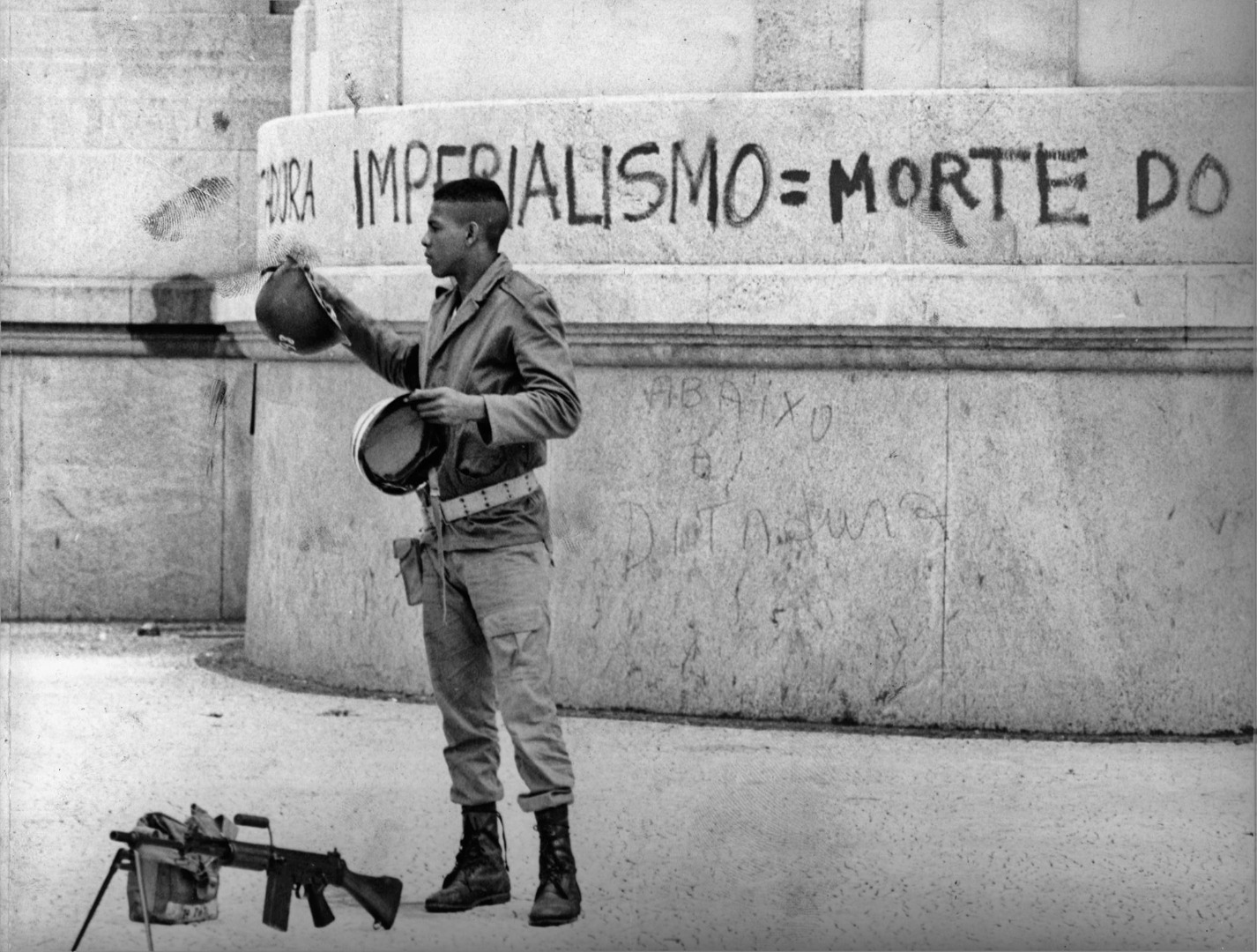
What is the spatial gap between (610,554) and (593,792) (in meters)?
1.43

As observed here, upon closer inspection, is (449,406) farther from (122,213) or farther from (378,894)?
(122,213)

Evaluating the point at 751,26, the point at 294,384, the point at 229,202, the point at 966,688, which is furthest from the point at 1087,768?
the point at 229,202

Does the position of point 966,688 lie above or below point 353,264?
below

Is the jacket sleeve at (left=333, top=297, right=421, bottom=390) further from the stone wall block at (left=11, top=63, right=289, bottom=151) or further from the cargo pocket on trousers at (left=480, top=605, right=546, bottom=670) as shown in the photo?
the stone wall block at (left=11, top=63, right=289, bottom=151)

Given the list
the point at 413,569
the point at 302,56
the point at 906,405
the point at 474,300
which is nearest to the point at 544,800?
the point at 413,569

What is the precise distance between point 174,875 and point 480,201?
1904 mm

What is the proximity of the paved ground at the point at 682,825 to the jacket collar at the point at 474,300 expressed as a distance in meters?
1.45

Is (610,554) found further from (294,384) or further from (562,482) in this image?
(294,384)

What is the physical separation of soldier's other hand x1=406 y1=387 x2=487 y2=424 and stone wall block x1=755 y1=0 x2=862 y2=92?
3.14m

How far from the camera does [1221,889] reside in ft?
20.0

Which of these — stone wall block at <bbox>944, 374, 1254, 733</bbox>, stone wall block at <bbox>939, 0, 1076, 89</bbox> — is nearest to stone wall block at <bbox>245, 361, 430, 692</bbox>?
stone wall block at <bbox>944, 374, 1254, 733</bbox>

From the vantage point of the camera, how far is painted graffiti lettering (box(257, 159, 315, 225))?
9.21 meters

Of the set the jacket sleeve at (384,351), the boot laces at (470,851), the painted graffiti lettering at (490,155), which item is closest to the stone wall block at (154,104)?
the painted graffiti lettering at (490,155)

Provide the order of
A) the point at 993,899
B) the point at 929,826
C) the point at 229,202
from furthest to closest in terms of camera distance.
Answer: the point at 229,202 → the point at 929,826 → the point at 993,899
